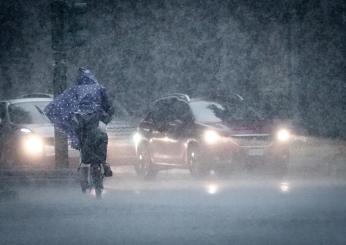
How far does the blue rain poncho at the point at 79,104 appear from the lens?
48.6 ft

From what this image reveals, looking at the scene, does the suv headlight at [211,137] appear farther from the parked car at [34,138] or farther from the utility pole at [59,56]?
the utility pole at [59,56]

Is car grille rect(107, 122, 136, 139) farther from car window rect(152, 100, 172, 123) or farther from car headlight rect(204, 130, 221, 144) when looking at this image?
car headlight rect(204, 130, 221, 144)

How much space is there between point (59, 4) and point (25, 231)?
8.56 meters

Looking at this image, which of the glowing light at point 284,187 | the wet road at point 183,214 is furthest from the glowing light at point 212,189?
the glowing light at point 284,187

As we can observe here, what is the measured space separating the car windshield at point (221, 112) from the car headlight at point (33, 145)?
316cm

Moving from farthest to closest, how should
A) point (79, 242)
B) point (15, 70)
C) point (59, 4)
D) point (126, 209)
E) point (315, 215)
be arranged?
point (15, 70), point (59, 4), point (126, 209), point (315, 215), point (79, 242)

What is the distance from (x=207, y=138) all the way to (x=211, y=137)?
0.08 m

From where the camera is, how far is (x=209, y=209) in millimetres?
13156

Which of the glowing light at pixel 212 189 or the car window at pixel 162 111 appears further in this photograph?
the car window at pixel 162 111

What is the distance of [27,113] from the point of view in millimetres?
21062

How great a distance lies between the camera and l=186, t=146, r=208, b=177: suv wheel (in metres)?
19.1

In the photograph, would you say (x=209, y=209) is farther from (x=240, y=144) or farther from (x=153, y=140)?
(x=153, y=140)

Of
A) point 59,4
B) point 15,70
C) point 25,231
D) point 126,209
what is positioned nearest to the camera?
point 25,231

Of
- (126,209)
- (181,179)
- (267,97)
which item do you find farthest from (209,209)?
(267,97)
